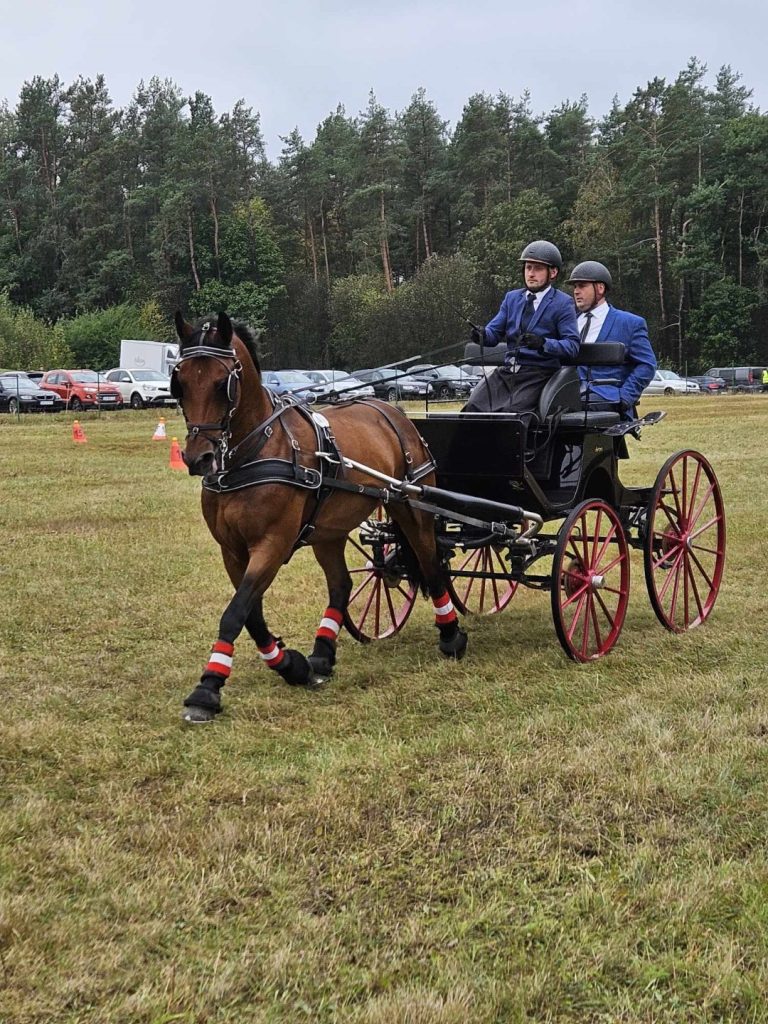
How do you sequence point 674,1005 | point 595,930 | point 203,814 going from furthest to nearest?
1. point 203,814
2. point 595,930
3. point 674,1005

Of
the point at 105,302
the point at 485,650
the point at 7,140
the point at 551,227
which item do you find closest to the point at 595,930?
the point at 485,650

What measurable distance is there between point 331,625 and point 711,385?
47.9 m

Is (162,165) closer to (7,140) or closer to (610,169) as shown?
(7,140)

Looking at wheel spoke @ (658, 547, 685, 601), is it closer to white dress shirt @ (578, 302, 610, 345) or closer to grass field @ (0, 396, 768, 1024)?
grass field @ (0, 396, 768, 1024)

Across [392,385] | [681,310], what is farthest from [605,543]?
[681,310]

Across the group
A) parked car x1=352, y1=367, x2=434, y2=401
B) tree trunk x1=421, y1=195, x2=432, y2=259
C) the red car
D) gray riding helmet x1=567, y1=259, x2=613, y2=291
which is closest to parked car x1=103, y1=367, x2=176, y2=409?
the red car

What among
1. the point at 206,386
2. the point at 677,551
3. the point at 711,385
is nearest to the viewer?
the point at 206,386

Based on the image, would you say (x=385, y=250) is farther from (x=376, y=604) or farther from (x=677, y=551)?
(x=376, y=604)

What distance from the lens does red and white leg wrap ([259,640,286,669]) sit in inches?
213

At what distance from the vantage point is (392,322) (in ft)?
188

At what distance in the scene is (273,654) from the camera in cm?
541

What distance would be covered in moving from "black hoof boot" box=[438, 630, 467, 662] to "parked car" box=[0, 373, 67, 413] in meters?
31.1

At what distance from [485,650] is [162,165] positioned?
6933cm

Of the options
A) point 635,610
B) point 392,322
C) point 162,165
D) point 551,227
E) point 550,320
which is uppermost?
point 162,165
